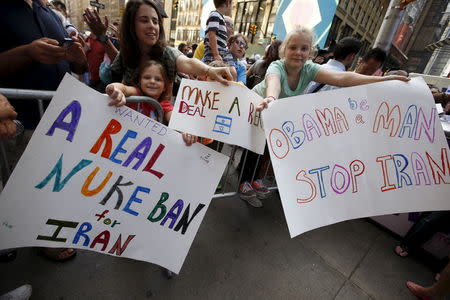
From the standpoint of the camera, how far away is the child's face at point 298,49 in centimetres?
172

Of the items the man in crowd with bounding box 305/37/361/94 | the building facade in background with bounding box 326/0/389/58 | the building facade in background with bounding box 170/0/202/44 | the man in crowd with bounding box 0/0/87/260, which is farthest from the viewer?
the building facade in background with bounding box 170/0/202/44

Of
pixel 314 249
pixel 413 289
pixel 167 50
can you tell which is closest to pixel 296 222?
pixel 314 249

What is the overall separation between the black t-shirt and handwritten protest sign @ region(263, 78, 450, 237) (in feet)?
4.80

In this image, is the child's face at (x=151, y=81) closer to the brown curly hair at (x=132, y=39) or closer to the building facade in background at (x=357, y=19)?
the brown curly hair at (x=132, y=39)

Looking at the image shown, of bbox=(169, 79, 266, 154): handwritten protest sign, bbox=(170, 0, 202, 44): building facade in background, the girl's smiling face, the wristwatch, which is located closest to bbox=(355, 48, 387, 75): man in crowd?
bbox=(169, 79, 266, 154): handwritten protest sign

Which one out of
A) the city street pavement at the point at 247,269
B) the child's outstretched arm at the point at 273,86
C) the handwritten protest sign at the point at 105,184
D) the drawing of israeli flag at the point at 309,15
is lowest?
the city street pavement at the point at 247,269

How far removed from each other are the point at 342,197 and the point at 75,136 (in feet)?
4.95

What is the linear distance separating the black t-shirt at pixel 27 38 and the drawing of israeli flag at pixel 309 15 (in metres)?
11.1

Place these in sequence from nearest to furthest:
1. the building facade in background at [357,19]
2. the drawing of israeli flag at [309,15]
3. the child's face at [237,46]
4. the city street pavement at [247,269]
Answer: the city street pavement at [247,269]
the child's face at [237,46]
the drawing of israeli flag at [309,15]
the building facade in background at [357,19]

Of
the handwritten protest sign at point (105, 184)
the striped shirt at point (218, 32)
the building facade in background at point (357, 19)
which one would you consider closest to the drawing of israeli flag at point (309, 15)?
the building facade in background at point (357, 19)

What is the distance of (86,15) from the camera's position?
1.94 m

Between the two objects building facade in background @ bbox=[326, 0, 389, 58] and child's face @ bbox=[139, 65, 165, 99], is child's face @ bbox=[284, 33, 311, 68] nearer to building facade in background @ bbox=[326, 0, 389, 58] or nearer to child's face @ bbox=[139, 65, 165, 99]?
child's face @ bbox=[139, 65, 165, 99]

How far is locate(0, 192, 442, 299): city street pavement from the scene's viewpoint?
145 centimetres

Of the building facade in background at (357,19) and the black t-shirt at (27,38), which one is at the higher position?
the building facade in background at (357,19)
